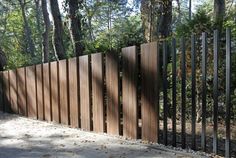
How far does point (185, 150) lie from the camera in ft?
19.5

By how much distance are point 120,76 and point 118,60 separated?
31cm

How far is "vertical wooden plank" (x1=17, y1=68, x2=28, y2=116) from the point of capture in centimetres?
1135

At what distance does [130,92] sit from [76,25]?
7.83m

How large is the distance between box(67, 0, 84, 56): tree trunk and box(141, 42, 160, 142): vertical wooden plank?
745 centimetres

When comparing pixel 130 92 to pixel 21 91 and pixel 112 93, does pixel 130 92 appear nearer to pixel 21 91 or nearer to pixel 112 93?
pixel 112 93

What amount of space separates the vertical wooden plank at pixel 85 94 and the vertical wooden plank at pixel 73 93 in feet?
0.59

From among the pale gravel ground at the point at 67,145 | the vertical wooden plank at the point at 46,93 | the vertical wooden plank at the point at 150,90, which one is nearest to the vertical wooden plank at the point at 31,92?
A: the vertical wooden plank at the point at 46,93

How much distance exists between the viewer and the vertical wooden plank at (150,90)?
6375 mm

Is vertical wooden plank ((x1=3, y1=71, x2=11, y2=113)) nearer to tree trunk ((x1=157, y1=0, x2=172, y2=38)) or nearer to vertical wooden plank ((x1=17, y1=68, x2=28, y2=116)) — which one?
vertical wooden plank ((x1=17, y1=68, x2=28, y2=116))

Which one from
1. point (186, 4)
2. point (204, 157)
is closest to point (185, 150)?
point (204, 157)

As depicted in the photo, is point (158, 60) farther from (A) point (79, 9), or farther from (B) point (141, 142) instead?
(A) point (79, 9)

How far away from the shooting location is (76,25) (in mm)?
14328

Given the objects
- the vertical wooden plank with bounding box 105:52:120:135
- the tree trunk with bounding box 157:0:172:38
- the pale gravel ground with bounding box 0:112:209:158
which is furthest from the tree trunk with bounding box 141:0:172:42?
the pale gravel ground with bounding box 0:112:209:158

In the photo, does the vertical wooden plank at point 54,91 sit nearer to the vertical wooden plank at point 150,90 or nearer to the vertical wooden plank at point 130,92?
the vertical wooden plank at point 130,92
